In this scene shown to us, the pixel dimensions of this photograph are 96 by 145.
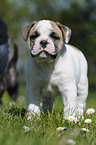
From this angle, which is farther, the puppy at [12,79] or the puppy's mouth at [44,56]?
the puppy at [12,79]

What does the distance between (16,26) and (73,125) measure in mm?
21890

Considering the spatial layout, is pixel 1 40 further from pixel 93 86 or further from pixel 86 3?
pixel 86 3

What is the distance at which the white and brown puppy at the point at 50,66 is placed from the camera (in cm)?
241

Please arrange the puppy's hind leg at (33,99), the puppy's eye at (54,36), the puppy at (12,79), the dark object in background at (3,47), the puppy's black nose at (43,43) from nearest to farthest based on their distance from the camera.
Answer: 1. the puppy's black nose at (43,43)
2. the puppy's eye at (54,36)
3. the puppy's hind leg at (33,99)
4. the dark object in background at (3,47)
5. the puppy at (12,79)

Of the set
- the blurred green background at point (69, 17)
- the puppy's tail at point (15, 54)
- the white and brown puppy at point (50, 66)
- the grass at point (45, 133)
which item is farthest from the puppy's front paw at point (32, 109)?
the blurred green background at point (69, 17)

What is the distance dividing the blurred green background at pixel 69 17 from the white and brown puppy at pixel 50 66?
991 cm

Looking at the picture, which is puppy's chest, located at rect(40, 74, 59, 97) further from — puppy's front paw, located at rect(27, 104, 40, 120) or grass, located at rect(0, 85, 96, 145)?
grass, located at rect(0, 85, 96, 145)

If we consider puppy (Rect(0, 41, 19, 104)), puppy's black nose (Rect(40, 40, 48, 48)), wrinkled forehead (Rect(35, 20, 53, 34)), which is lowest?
puppy (Rect(0, 41, 19, 104))

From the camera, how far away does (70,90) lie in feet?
8.46

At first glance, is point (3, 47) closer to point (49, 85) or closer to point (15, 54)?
point (49, 85)

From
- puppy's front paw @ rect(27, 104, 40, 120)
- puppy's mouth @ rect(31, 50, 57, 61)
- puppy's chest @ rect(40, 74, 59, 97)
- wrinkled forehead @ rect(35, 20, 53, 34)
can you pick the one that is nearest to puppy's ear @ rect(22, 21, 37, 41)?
wrinkled forehead @ rect(35, 20, 53, 34)

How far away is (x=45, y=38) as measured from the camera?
238cm

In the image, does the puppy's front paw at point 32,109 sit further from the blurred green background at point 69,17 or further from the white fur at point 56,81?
the blurred green background at point 69,17

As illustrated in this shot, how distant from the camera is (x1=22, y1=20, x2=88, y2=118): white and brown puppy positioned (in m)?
2.41
